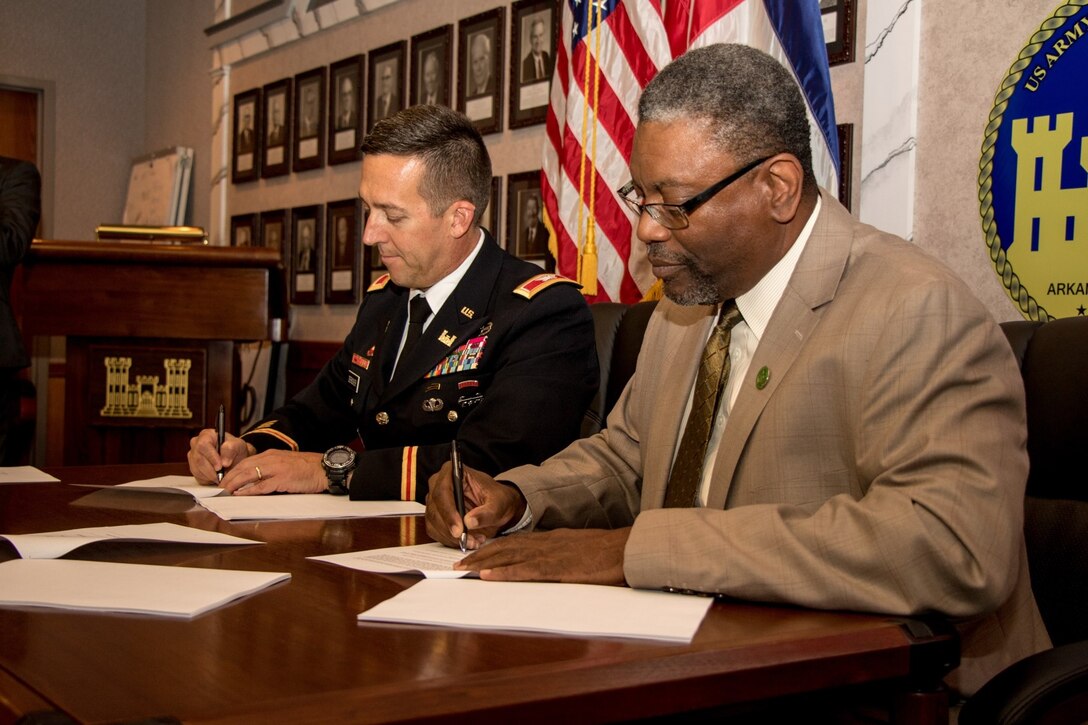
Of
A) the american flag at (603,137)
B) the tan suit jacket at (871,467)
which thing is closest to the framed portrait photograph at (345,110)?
the american flag at (603,137)

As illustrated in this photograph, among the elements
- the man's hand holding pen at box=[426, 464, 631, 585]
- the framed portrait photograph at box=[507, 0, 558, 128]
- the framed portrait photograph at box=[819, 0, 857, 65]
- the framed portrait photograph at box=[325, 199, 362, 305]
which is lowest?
the man's hand holding pen at box=[426, 464, 631, 585]

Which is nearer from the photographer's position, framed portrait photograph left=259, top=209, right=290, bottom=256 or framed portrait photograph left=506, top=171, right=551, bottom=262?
framed portrait photograph left=506, top=171, right=551, bottom=262

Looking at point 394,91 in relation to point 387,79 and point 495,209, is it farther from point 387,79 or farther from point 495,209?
point 495,209

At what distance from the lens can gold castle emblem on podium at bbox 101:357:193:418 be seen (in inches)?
168

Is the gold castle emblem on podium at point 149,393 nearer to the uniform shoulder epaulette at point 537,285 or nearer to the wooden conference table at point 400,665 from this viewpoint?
the uniform shoulder epaulette at point 537,285

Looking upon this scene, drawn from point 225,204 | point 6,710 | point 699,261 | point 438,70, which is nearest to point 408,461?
point 699,261

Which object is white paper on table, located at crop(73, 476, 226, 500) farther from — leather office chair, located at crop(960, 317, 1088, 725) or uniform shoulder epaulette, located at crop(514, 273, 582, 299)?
leather office chair, located at crop(960, 317, 1088, 725)

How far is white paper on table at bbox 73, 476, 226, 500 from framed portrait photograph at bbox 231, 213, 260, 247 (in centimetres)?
473

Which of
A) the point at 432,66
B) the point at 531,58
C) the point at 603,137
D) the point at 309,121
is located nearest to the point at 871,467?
the point at 603,137

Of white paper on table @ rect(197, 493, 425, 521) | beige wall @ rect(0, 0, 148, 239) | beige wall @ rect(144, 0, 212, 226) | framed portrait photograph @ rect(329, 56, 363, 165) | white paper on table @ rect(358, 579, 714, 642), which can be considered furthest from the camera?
beige wall @ rect(0, 0, 148, 239)

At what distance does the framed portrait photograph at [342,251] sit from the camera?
19.7 ft

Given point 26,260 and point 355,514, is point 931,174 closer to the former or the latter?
point 355,514

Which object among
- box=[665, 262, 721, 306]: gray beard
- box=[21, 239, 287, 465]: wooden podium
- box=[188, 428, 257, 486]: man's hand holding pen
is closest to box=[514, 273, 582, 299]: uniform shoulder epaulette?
box=[188, 428, 257, 486]: man's hand holding pen

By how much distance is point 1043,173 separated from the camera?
283 centimetres
